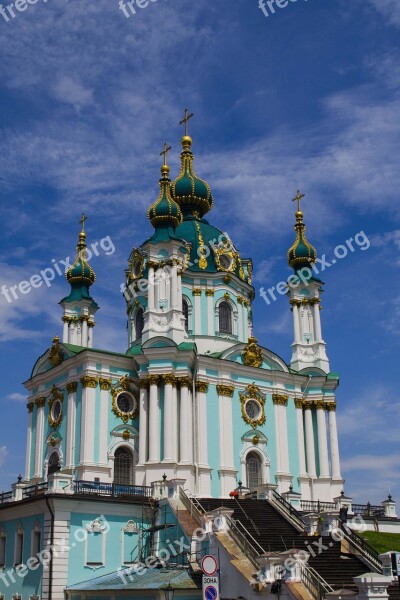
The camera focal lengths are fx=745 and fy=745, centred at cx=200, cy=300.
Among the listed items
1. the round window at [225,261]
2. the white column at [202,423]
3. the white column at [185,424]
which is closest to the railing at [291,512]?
the white column at [185,424]

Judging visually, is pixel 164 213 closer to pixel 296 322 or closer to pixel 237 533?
pixel 296 322

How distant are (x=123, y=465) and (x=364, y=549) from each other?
12.1 meters

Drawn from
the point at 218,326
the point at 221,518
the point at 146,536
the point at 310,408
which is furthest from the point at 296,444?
the point at 221,518

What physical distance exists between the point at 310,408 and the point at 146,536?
13501 millimetres

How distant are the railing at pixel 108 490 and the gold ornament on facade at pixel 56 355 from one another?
8381 mm

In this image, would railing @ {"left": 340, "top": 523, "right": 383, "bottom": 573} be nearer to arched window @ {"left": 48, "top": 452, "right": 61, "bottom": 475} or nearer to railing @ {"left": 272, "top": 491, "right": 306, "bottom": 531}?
railing @ {"left": 272, "top": 491, "right": 306, "bottom": 531}

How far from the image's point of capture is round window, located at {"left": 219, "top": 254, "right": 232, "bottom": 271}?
121ft

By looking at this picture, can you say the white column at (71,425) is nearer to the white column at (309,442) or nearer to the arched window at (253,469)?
the arched window at (253,469)

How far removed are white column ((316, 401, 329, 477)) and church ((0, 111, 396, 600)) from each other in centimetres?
7

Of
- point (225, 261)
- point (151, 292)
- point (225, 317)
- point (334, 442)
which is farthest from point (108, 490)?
point (225, 261)

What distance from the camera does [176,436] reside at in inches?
1160

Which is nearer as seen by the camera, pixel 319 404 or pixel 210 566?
pixel 210 566

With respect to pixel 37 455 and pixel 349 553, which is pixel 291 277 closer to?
pixel 37 455

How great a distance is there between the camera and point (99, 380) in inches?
1200
